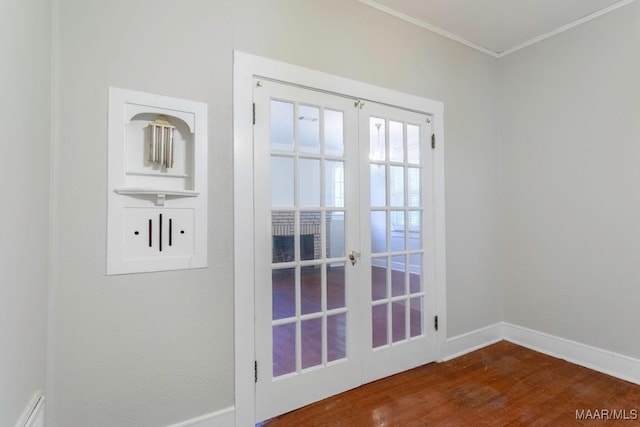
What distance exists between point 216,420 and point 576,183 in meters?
3.04

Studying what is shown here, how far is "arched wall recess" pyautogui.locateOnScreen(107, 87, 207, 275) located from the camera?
1.50 m

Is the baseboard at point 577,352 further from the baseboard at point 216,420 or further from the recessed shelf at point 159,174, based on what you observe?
the recessed shelf at point 159,174

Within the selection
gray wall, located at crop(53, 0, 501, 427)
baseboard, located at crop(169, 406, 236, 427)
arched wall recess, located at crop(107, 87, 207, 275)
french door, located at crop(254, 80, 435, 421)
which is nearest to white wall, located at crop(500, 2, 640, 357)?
french door, located at crop(254, 80, 435, 421)

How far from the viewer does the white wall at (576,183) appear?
89.9 inches

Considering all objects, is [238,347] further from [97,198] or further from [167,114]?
[167,114]

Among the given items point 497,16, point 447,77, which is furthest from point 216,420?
point 497,16

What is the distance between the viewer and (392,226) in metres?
2.41

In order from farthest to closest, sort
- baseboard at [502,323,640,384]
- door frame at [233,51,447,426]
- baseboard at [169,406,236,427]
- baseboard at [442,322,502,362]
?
baseboard at [442,322,502,362] < baseboard at [502,323,640,384] < door frame at [233,51,447,426] < baseboard at [169,406,236,427]

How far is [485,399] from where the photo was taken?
2.04 m

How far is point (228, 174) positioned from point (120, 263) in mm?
682

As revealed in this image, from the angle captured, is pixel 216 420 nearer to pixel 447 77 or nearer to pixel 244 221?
pixel 244 221

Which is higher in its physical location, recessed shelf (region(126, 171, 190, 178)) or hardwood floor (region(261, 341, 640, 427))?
recessed shelf (region(126, 171, 190, 178))

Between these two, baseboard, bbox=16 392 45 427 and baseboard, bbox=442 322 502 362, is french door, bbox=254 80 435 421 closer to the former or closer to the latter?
baseboard, bbox=442 322 502 362

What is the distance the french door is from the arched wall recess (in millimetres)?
346
